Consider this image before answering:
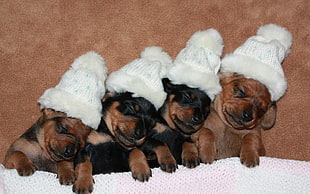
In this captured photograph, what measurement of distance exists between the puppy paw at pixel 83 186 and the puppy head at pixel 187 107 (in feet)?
2.64

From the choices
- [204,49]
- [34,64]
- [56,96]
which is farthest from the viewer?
[34,64]

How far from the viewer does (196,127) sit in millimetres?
3836

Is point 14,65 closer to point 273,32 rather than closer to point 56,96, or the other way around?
point 56,96

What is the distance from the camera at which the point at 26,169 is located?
3.62 metres

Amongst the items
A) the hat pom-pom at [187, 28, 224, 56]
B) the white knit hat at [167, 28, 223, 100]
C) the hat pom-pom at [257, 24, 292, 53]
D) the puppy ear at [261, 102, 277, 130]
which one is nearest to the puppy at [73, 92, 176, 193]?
the white knit hat at [167, 28, 223, 100]

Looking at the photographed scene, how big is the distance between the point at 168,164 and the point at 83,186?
0.64 meters

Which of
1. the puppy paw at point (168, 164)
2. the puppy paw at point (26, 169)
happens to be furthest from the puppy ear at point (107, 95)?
the puppy paw at point (26, 169)

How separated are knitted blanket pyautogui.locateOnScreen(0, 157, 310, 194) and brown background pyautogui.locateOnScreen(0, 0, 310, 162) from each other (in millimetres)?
632

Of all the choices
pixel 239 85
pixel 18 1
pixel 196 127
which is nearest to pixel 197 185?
pixel 196 127

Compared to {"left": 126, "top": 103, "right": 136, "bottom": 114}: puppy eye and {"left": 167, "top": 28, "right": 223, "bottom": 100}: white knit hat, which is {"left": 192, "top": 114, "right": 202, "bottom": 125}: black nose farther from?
{"left": 126, "top": 103, "right": 136, "bottom": 114}: puppy eye

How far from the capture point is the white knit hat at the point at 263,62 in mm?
3828

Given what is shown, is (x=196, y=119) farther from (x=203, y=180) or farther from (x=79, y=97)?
(x=79, y=97)

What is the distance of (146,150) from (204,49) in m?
0.91

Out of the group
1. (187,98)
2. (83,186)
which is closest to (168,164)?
(187,98)
